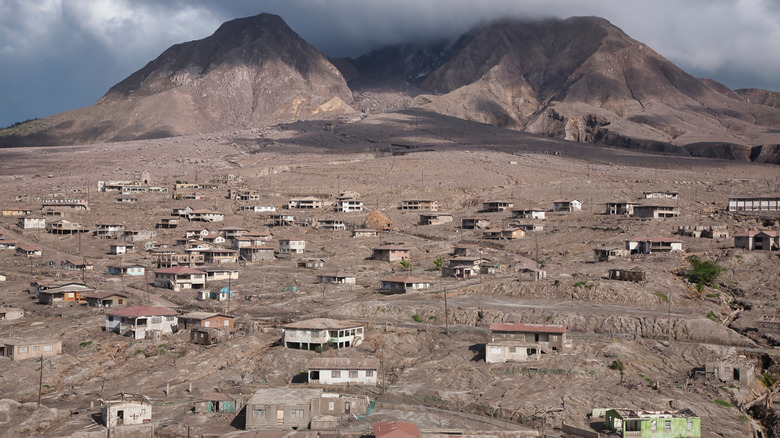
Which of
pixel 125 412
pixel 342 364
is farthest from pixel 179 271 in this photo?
pixel 125 412

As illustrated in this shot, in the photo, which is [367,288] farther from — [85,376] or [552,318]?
[85,376]

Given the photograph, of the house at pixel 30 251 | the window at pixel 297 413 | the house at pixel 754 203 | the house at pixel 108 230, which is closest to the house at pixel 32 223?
the house at pixel 108 230

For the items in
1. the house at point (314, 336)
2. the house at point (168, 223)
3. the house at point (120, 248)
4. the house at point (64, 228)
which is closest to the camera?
the house at point (314, 336)

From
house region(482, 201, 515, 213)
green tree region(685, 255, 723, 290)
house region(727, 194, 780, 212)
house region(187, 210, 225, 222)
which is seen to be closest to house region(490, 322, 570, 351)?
green tree region(685, 255, 723, 290)

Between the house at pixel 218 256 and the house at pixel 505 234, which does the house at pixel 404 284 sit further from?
the house at pixel 505 234

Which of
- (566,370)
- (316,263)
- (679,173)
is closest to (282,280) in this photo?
(316,263)

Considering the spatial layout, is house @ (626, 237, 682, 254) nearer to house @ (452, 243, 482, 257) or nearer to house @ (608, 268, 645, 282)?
house @ (608, 268, 645, 282)
